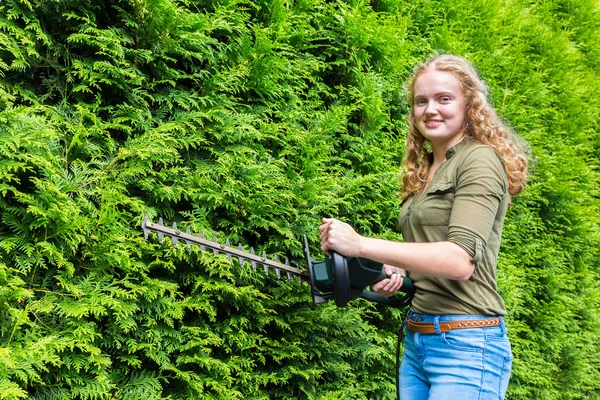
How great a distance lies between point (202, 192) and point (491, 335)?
1.31 m

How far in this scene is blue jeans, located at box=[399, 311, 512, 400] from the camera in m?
1.71

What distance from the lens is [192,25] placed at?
2.31m

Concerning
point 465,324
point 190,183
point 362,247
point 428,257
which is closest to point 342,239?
point 362,247

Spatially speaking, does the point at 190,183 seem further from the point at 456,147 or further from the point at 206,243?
the point at 456,147

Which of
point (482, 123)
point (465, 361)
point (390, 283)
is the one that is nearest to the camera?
point (465, 361)

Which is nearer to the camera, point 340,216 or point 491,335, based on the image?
point 491,335

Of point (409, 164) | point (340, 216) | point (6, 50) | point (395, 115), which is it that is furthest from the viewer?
point (395, 115)

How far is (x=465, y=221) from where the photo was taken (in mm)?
1604

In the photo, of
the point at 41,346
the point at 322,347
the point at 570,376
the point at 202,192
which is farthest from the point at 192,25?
the point at 570,376

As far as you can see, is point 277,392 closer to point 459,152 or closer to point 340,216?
point 340,216

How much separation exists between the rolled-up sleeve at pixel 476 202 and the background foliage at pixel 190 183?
1.02 meters

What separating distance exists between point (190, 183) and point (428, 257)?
3.79 ft

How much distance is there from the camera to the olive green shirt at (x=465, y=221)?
1613 mm

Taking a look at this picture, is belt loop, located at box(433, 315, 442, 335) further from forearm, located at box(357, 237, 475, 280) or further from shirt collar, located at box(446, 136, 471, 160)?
shirt collar, located at box(446, 136, 471, 160)
